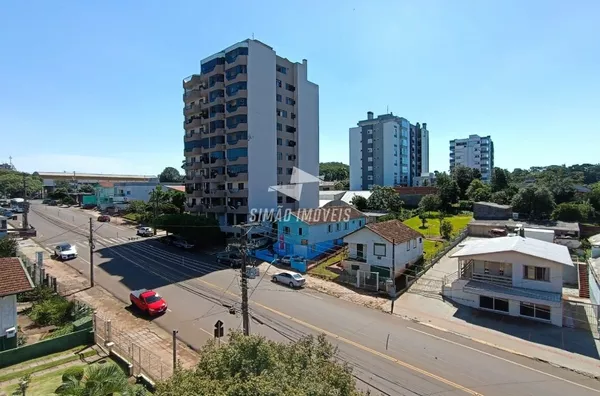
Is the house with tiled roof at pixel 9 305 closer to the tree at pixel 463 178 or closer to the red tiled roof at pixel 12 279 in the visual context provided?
the red tiled roof at pixel 12 279

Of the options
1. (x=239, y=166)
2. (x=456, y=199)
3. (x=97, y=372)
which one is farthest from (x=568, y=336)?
(x=456, y=199)

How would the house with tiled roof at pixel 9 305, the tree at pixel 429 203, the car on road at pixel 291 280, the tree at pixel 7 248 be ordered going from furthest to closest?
1. the tree at pixel 429 203
2. the car on road at pixel 291 280
3. the tree at pixel 7 248
4. the house with tiled roof at pixel 9 305

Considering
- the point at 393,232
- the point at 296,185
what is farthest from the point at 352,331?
the point at 296,185

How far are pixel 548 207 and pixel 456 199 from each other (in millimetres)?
21245

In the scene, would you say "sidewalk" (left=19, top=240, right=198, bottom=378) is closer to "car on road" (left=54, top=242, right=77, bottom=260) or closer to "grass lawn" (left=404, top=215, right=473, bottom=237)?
"car on road" (left=54, top=242, right=77, bottom=260)

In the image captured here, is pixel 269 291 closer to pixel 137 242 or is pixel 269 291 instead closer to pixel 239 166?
pixel 239 166

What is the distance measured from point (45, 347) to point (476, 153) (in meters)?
156

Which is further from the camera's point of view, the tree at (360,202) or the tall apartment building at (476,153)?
the tall apartment building at (476,153)

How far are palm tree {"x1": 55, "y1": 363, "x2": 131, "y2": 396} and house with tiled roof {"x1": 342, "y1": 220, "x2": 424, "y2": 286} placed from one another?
23.2 m

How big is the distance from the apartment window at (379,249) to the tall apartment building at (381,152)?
73030mm

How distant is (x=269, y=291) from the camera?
96.9 feet

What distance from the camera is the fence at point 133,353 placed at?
54.0 feet

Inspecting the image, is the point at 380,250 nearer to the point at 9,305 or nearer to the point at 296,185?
the point at 9,305

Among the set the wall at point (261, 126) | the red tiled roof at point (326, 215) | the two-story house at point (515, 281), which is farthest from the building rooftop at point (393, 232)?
the wall at point (261, 126)
